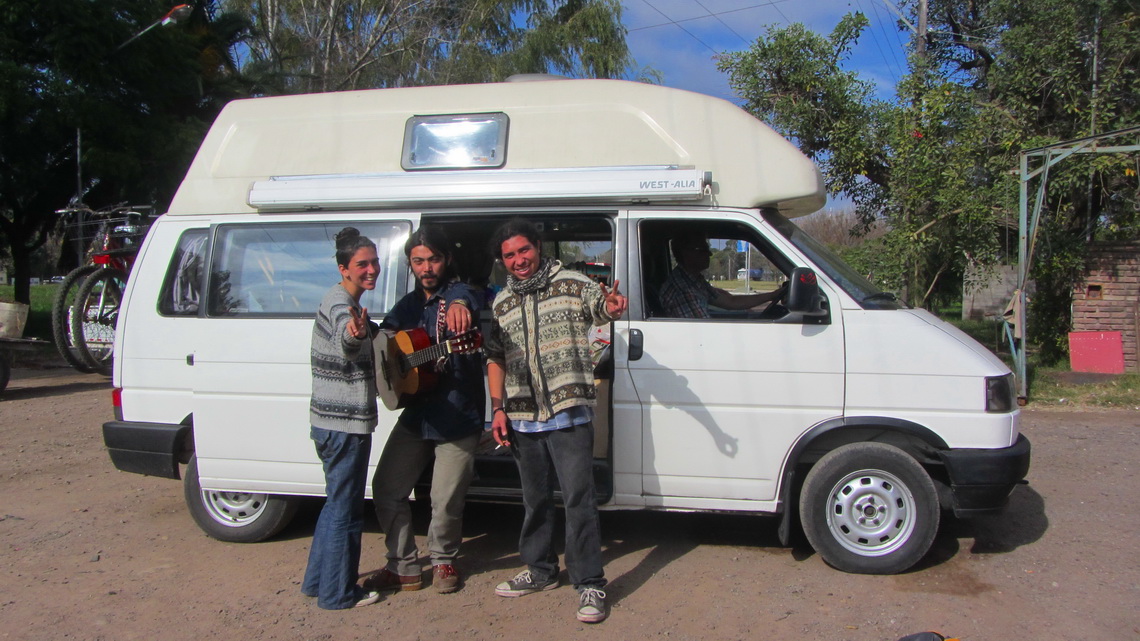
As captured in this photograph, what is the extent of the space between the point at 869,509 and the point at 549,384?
1879 mm

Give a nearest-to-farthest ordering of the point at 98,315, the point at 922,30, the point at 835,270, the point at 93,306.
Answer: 1. the point at 835,270
2. the point at 98,315
3. the point at 93,306
4. the point at 922,30

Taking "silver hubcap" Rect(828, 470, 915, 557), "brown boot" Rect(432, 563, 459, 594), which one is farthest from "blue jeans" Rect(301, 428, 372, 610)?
"silver hubcap" Rect(828, 470, 915, 557)

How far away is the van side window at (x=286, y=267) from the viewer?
189 inches

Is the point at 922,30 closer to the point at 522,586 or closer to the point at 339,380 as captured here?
the point at 522,586

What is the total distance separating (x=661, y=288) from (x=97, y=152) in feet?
45.2

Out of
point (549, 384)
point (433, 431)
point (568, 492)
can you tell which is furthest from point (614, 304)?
point (433, 431)

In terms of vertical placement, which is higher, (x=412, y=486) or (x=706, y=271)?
(x=706, y=271)

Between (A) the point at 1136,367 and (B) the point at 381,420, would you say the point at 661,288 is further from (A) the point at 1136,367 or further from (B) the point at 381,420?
(A) the point at 1136,367

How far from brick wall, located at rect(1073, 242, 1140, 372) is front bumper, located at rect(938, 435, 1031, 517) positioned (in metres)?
8.65

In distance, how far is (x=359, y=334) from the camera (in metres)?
3.75

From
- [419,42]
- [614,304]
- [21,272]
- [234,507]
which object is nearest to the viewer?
[614,304]

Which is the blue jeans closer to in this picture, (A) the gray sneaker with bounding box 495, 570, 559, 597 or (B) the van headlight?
(A) the gray sneaker with bounding box 495, 570, 559, 597

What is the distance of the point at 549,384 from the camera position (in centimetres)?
392

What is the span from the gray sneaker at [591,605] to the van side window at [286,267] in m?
1.93
